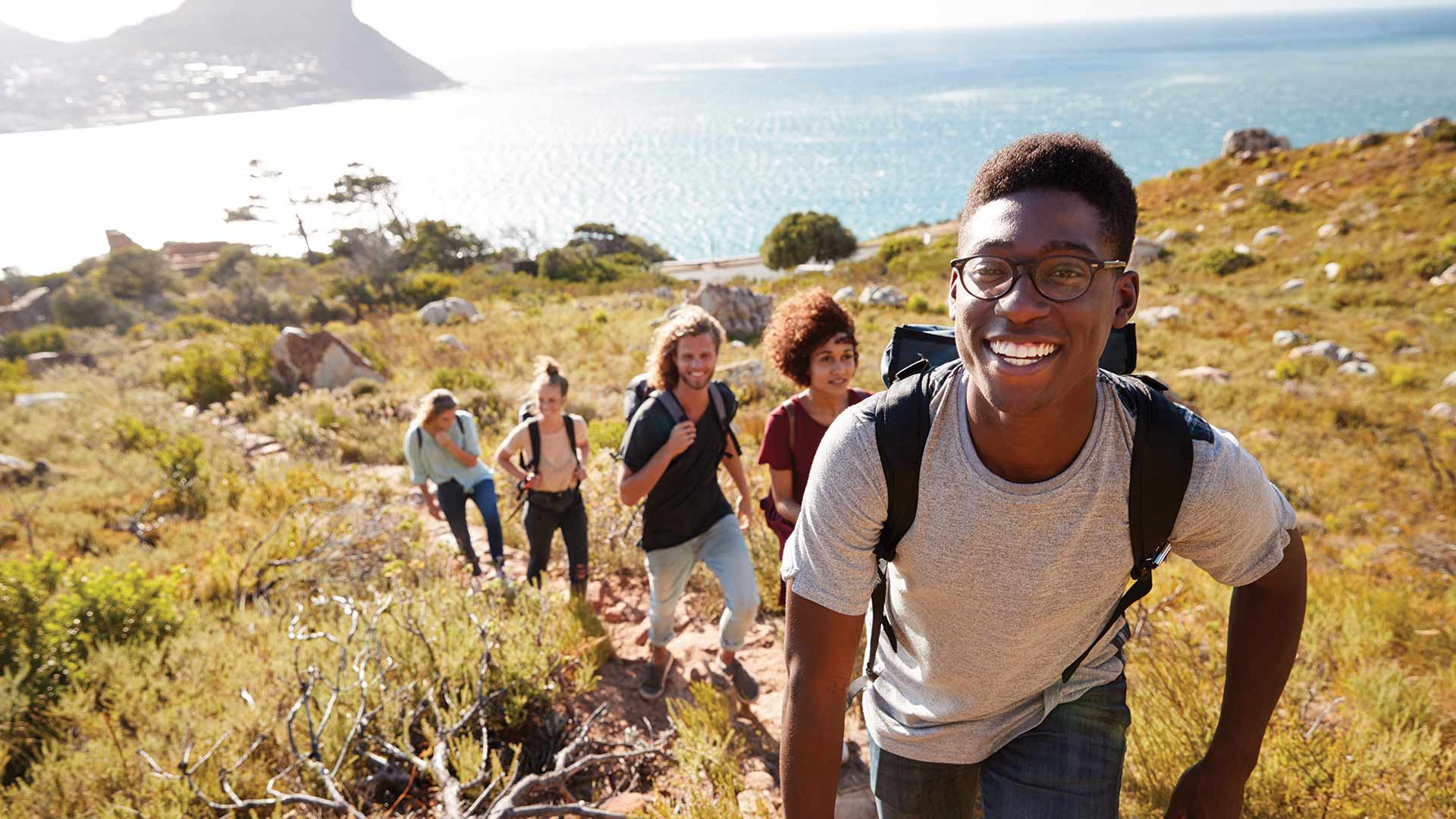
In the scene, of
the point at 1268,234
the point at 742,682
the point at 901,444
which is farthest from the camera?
the point at 1268,234

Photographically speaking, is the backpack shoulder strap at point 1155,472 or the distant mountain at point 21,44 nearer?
the backpack shoulder strap at point 1155,472

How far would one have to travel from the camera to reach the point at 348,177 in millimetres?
46844

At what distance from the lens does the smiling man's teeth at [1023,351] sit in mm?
1104

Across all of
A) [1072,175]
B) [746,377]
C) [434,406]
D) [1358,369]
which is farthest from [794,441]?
[1358,369]

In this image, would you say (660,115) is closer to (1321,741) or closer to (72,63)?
(72,63)

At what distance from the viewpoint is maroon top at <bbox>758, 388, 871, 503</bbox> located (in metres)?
2.80

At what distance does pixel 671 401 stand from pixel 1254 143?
148ft

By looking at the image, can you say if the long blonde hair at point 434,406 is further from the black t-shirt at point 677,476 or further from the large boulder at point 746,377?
the large boulder at point 746,377

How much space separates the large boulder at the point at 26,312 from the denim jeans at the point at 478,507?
36.2 metres

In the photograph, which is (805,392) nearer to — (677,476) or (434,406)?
(677,476)

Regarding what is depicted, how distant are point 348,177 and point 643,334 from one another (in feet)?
139

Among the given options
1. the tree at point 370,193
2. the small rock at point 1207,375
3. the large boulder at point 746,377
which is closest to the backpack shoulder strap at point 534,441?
the large boulder at point 746,377

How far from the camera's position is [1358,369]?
38.8 ft

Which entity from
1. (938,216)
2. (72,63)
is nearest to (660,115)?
(938,216)
